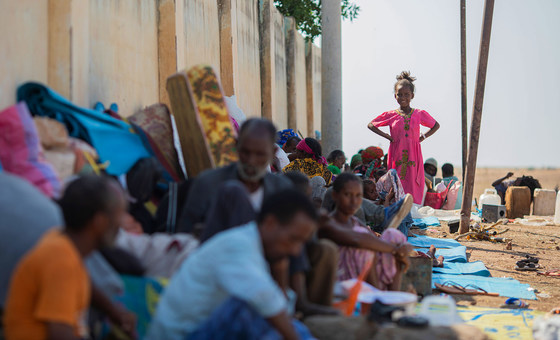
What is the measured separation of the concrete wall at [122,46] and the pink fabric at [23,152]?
0.47 meters

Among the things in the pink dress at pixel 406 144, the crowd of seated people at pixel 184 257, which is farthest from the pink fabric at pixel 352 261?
the pink dress at pixel 406 144

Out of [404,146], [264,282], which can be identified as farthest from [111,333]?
[404,146]

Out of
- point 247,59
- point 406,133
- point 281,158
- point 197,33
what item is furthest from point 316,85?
point 281,158

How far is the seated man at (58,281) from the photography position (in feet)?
7.45

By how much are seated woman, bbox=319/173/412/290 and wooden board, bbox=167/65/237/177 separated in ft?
3.06

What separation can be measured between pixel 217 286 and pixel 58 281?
0.73 m

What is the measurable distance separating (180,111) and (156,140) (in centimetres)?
32

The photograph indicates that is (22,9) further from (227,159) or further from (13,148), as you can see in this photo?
(227,159)

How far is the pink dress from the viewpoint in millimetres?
9250

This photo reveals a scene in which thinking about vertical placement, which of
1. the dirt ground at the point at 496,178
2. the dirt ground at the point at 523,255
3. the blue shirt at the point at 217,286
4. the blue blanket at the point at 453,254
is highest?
the blue shirt at the point at 217,286

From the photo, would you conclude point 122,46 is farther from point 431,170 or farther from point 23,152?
point 431,170

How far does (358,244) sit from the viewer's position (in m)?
4.35

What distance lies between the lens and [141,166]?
4723mm

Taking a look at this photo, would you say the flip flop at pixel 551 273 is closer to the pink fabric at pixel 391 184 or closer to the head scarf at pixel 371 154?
the pink fabric at pixel 391 184
